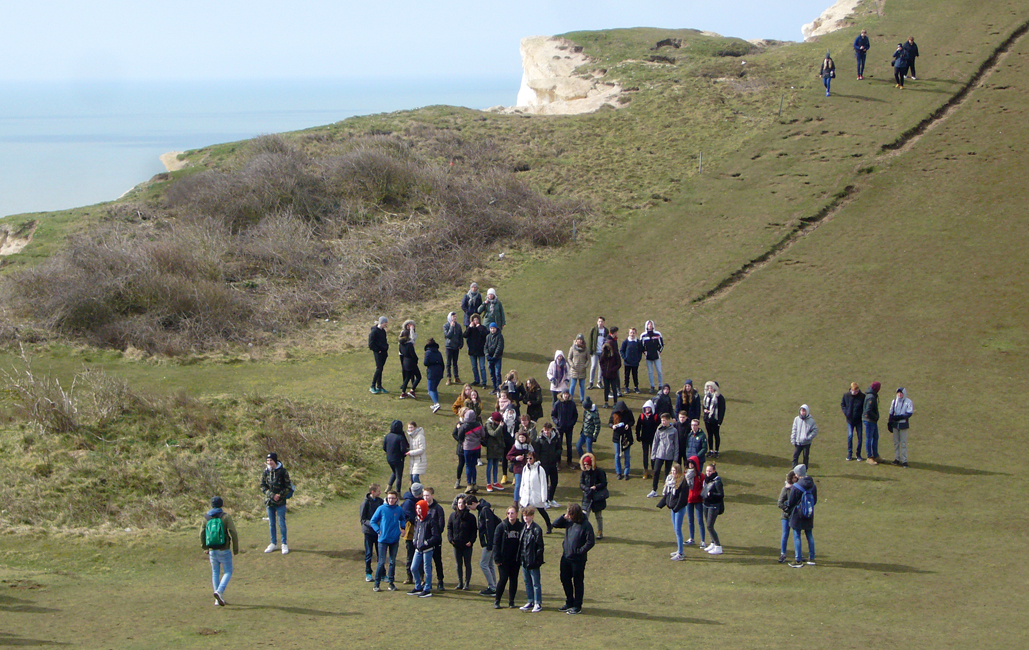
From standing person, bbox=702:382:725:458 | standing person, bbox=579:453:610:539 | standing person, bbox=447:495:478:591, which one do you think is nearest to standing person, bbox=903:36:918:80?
standing person, bbox=702:382:725:458

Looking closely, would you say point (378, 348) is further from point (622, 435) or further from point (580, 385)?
point (622, 435)

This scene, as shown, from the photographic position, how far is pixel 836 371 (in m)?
21.7

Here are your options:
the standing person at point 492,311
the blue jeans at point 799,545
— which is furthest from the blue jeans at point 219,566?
the standing person at point 492,311

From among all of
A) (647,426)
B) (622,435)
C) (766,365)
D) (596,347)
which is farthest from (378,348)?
(766,365)

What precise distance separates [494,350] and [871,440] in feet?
27.3

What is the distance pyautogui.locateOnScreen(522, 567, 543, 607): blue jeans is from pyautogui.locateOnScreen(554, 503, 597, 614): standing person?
328 mm

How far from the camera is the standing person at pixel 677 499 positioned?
12.8 m

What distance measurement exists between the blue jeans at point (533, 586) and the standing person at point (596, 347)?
30.5ft

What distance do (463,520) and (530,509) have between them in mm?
1001

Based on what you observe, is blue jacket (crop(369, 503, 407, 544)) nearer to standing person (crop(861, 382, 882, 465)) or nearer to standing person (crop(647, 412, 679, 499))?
standing person (crop(647, 412, 679, 499))

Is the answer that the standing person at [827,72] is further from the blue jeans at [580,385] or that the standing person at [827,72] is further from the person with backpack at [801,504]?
the person with backpack at [801,504]

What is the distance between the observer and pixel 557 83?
4750cm

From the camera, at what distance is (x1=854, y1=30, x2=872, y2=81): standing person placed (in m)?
37.8

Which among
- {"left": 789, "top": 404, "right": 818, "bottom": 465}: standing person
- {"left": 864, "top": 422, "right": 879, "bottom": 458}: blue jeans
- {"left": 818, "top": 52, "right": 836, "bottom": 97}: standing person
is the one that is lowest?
{"left": 864, "top": 422, "right": 879, "bottom": 458}: blue jeans
